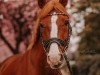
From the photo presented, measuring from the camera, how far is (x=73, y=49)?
1046 inches

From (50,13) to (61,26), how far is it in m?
0.27

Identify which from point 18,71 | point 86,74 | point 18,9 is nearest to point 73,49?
point 86,74

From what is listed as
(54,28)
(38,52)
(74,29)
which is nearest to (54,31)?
(54,28)

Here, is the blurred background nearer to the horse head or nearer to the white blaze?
the horse head

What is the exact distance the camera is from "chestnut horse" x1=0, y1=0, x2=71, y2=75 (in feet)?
27.0

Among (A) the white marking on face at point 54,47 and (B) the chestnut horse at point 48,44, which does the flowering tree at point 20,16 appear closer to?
(B) the chestnut horse at point 48,44

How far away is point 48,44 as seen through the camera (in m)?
8.34

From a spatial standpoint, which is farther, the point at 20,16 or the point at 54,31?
the point at 20,16

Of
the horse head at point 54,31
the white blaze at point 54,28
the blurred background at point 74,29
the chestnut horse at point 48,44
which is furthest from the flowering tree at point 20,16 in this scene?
the white blaze at point 54,28

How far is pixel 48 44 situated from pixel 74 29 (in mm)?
9824

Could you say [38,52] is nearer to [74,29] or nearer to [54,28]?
[54,28]

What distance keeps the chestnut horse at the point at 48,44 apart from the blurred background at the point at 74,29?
18.1 ft

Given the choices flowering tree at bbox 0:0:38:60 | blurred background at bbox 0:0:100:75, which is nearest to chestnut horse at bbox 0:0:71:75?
blurred background at bbox 0:0:100:75

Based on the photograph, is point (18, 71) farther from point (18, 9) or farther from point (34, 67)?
point (18, 9)
